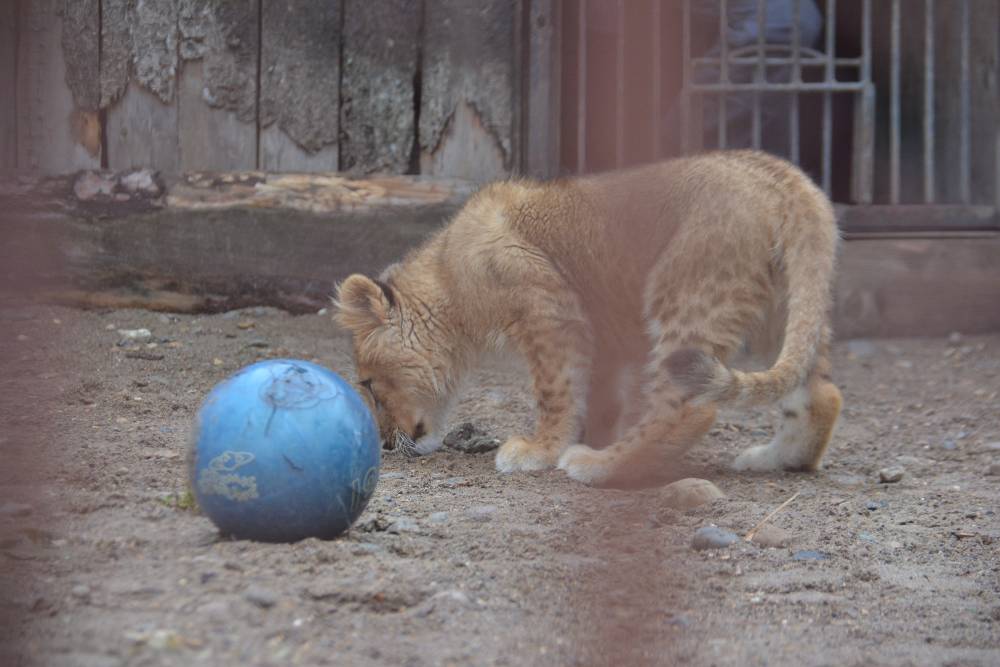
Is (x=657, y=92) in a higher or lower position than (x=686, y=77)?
lower

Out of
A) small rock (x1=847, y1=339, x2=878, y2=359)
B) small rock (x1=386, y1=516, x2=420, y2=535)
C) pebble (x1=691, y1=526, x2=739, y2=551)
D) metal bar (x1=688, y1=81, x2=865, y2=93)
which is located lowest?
pebble (x1=691, y1=526, x2=739, y2=551)

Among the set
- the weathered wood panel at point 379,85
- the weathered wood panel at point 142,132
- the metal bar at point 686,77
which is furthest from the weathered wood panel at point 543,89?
the weathered wood panel at point 142,132

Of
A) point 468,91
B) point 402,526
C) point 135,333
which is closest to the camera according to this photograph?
point 402,526

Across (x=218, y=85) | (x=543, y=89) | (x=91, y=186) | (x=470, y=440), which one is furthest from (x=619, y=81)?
(x=91, y=186)

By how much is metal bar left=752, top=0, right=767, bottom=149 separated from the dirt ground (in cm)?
202

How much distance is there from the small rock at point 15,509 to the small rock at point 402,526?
98cm

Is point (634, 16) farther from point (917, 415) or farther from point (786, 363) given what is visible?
point (786, 363)

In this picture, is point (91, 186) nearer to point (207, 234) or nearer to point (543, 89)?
point (207, 234)

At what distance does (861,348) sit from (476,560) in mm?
4416

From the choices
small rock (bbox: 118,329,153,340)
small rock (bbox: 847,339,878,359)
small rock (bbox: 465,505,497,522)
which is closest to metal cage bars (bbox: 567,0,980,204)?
small rock (bbox: 847,339,878,359)

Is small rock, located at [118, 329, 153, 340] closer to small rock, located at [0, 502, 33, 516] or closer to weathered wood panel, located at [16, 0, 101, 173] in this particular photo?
weathered wood panel, located at [16, 0, 101, 173]

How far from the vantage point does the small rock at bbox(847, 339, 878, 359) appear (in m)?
6.98

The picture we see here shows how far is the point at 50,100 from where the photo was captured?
20.3ft

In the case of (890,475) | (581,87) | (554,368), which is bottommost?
(890,475)
